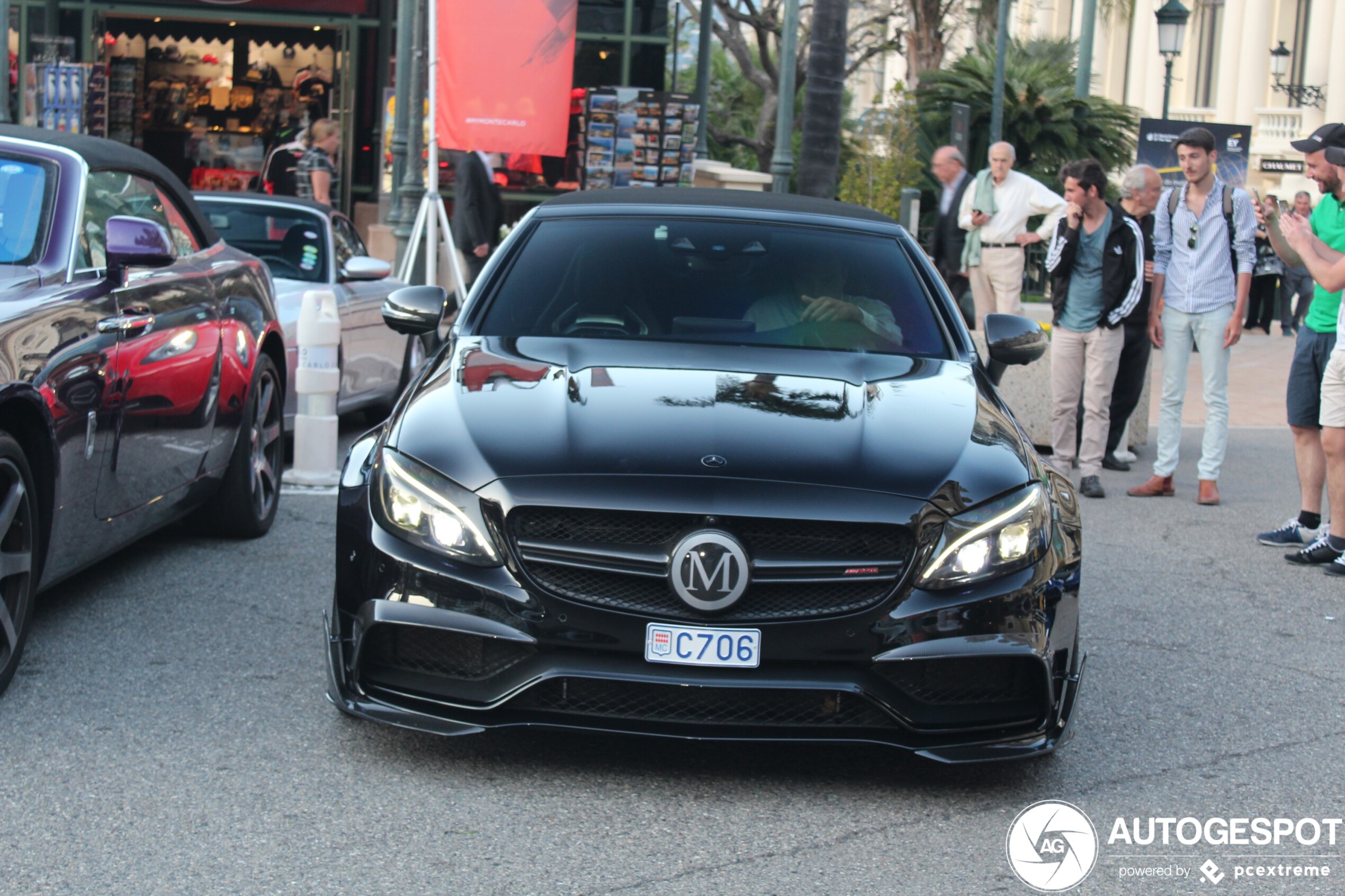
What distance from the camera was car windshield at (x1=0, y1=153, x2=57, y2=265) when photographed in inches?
204

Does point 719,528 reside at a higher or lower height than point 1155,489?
higher

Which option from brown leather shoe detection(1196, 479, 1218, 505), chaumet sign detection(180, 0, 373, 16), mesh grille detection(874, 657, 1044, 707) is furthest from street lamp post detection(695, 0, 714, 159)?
mesh grille detection(874, 657, 1044, 707)

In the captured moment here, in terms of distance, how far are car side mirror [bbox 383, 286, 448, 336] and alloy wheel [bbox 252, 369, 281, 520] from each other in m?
1.55

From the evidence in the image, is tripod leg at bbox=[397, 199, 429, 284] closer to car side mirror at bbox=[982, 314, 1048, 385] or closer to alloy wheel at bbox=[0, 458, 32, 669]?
car side mirror at bbox=[982, 314, 1048, 385]

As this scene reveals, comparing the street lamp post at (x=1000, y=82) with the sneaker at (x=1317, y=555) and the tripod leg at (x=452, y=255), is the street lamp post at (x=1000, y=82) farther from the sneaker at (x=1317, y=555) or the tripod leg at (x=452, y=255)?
the sneaker at (x=1317, y=555)

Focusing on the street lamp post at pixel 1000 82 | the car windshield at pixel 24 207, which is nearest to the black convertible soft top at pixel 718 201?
the car windshield at pixel 24 207

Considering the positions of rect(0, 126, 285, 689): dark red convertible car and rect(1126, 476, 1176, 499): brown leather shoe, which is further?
rect(1126, 476, 1176, 499): brown leather shoe

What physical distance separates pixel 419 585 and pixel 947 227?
9.61m

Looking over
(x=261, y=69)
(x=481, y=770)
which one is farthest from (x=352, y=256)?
(x=261, y=69)

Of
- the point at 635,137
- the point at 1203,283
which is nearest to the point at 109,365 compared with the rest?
the point at 1203,283

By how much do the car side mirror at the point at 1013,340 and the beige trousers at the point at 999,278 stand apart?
22.4 ft

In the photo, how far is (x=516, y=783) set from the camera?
13.5 ft

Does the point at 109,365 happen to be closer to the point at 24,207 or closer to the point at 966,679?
the point at 24,207

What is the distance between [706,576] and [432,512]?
701 mm
